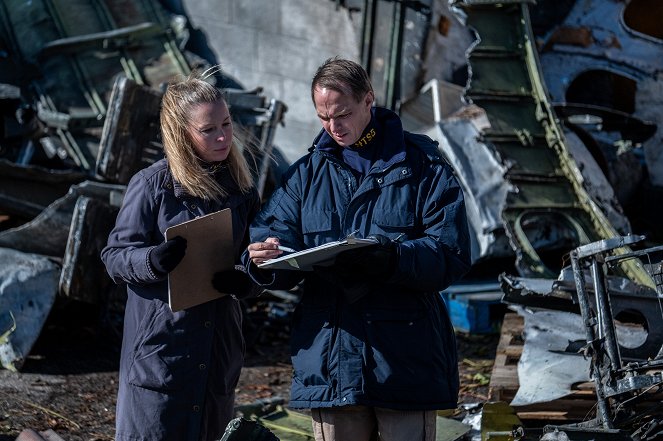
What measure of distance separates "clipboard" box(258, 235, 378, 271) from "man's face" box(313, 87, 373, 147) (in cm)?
37

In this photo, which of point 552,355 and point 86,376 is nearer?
point 552,355

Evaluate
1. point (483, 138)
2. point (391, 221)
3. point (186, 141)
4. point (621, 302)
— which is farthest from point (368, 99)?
point (483, 138)

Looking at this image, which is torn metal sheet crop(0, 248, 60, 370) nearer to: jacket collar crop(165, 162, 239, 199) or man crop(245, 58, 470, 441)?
jacket collar crop(165, 162, 239, 199)

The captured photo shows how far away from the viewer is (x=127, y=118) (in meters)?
7.14

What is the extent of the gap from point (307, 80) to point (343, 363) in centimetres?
755

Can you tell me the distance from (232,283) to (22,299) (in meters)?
3.66

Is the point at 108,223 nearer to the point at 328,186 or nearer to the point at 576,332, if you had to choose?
the point at 576,332

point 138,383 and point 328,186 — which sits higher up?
point 328,186

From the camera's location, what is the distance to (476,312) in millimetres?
7625

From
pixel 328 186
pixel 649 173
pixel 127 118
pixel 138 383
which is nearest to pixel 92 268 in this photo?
pixel 127 118

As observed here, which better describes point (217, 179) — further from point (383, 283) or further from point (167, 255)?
point (383, 283)

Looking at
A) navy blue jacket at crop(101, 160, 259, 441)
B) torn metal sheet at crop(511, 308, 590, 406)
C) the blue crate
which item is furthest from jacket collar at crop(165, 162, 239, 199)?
the blue crate

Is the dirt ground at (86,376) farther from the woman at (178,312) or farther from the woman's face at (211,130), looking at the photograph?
the woman's face at (211,130)

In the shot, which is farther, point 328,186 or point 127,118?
point 127,118
